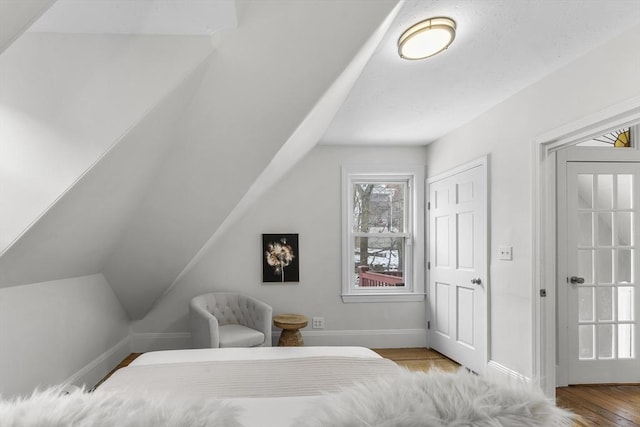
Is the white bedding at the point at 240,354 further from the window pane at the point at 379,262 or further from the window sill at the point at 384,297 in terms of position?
the window pane at the point at 379,262

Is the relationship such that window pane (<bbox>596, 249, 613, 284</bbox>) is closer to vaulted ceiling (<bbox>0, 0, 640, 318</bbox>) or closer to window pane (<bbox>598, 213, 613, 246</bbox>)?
window pane (<bbox>598, 213, 613, 246</bbox>)

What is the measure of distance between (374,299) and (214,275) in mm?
1789

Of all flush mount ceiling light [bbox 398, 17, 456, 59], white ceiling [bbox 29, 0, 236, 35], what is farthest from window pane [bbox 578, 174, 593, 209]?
white ceiling [bbox 29, 0, 236, 35]

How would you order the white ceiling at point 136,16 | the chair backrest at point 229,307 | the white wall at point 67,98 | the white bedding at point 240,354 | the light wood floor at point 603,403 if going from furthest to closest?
the chair backrest at point 229,307 → the light wood floor at point 603,403 → the white bedding at point 240,354 → the white wall at point 67,98 → the white ceiling at point 136,16

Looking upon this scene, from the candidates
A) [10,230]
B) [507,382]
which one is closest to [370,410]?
[507,382]

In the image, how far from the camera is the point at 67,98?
5.21 ft

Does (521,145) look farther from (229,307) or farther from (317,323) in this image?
(229,307)

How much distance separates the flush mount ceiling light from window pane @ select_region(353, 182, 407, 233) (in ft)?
7.81

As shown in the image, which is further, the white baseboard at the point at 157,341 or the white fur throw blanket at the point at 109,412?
the white baseboard at the point at 157,341

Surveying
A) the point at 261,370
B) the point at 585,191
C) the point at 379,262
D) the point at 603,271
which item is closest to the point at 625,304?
the point at 603,271

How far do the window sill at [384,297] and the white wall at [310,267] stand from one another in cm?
6

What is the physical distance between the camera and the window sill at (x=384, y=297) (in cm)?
422

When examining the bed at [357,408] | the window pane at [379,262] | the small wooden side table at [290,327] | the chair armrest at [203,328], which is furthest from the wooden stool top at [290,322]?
the bed at [357,408]

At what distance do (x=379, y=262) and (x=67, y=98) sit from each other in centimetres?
351
